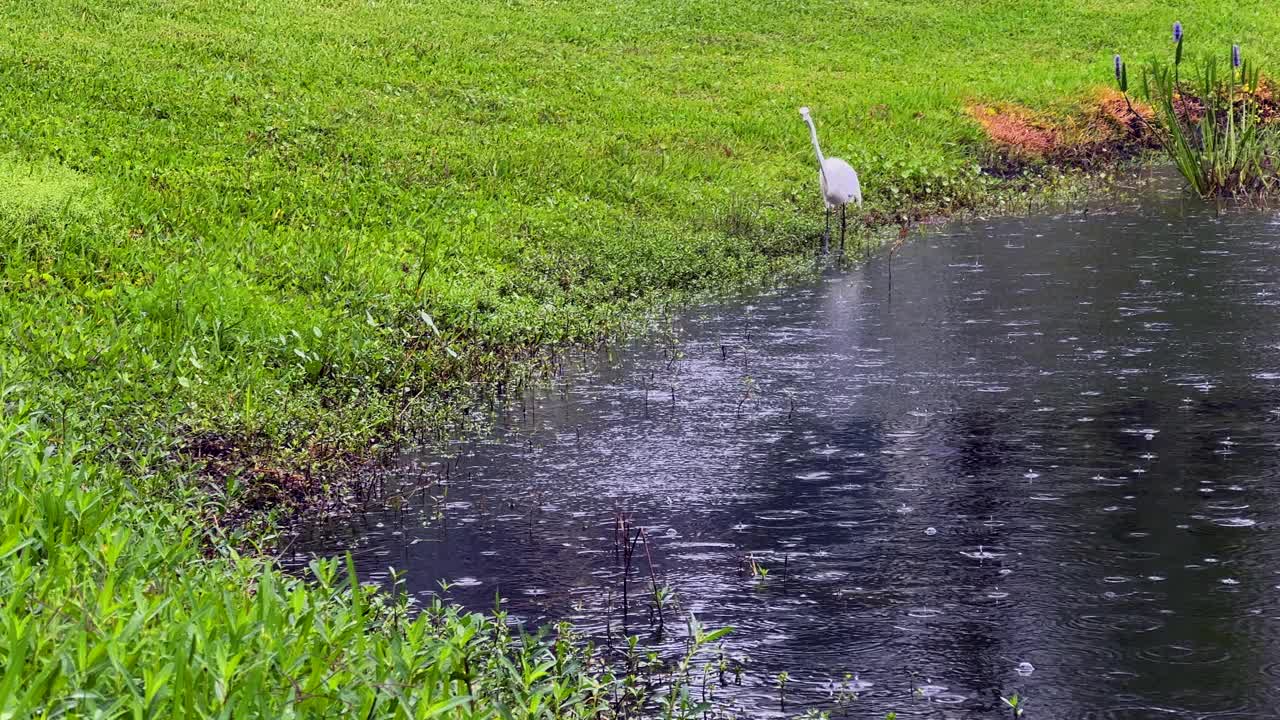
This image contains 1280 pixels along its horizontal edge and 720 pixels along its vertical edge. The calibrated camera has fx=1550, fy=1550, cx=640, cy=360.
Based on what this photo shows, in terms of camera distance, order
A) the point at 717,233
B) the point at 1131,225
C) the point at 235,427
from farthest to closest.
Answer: the point at 1131,225 < the point at 717,233 < the point at 235,427

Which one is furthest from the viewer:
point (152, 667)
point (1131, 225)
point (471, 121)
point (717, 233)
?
point (471, 121)

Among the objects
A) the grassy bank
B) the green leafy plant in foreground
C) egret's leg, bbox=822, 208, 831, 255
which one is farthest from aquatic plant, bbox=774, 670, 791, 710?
egret's leg, bbox=822, 208, 831, 255

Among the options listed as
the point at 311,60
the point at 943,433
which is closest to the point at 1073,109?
the point at 311,60

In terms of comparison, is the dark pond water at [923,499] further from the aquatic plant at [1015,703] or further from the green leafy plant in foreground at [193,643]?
the green leafy plant in foreground at [193,643]

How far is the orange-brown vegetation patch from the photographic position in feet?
71.9

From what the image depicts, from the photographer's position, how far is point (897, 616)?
273 inches

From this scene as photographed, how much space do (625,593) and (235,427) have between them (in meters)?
3.10

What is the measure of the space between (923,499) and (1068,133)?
15857mm

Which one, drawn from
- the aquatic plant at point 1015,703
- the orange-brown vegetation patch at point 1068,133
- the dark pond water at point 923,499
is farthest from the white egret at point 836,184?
the aquatic plant at point 1015,703

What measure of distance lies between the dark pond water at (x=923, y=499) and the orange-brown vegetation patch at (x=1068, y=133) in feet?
27.5

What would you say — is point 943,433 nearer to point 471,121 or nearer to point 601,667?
point 601,667

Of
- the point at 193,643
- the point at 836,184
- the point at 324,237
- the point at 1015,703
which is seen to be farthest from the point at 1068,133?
the point at 193,643

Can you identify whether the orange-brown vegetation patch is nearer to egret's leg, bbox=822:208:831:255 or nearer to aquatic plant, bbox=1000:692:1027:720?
egret's leg, bbox=822:208:831:255

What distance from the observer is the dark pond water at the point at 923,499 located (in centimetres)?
653
